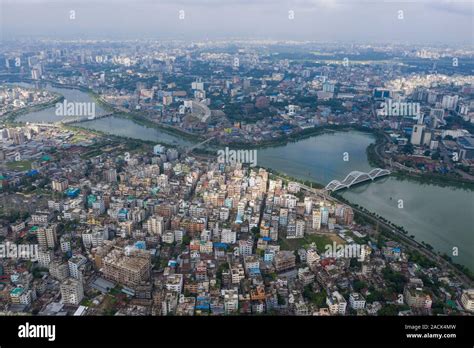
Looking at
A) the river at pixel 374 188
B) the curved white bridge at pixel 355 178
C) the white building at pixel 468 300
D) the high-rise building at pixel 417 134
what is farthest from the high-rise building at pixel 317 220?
the high-rise building at pixel 417 134

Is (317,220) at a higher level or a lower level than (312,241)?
higher

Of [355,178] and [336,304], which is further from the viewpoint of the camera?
[355,178]

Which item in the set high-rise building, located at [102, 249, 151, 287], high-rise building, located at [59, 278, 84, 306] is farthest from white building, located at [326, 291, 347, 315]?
high-rise building, located at [59, 278, 84, 306]

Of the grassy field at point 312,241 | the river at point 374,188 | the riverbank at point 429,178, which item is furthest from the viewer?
the riverbank at point 429,178

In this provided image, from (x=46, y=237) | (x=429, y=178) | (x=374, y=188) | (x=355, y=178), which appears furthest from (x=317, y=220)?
(x=429, y=178)

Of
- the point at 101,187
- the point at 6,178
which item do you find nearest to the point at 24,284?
the point at 101,187

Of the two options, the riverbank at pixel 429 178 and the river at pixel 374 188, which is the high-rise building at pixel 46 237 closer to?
the river at pixel 374 188

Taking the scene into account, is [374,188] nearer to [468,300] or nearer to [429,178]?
[429,178]
